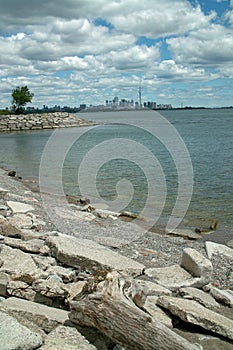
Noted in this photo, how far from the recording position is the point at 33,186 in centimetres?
2003

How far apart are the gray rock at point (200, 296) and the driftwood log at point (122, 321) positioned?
176 cm

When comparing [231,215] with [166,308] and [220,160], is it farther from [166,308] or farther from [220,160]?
[220,160]

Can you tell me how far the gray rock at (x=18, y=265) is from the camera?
5.70 meters

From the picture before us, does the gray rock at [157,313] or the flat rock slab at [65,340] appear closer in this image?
the flat rock slab at [65,340]

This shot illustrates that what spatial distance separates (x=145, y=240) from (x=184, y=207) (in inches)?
196

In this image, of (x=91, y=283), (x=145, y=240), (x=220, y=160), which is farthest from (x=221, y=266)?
(x=220, y=160)

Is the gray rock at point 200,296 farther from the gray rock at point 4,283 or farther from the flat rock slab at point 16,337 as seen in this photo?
the flat rock slab at point 16,337

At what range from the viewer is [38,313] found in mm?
4668

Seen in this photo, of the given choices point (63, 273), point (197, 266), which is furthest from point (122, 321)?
point (197, 266)

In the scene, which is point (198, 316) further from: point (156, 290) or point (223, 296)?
point (223, 296)

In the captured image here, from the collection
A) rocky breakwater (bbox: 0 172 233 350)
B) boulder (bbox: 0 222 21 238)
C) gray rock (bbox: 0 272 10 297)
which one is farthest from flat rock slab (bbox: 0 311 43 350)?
boulder (bbox: 0 222 21 238)

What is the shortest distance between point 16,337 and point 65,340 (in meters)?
0.49

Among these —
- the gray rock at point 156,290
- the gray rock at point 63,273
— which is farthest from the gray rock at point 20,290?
the gray rock at point 156,290

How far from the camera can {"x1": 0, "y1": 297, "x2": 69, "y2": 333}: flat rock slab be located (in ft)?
15.0
